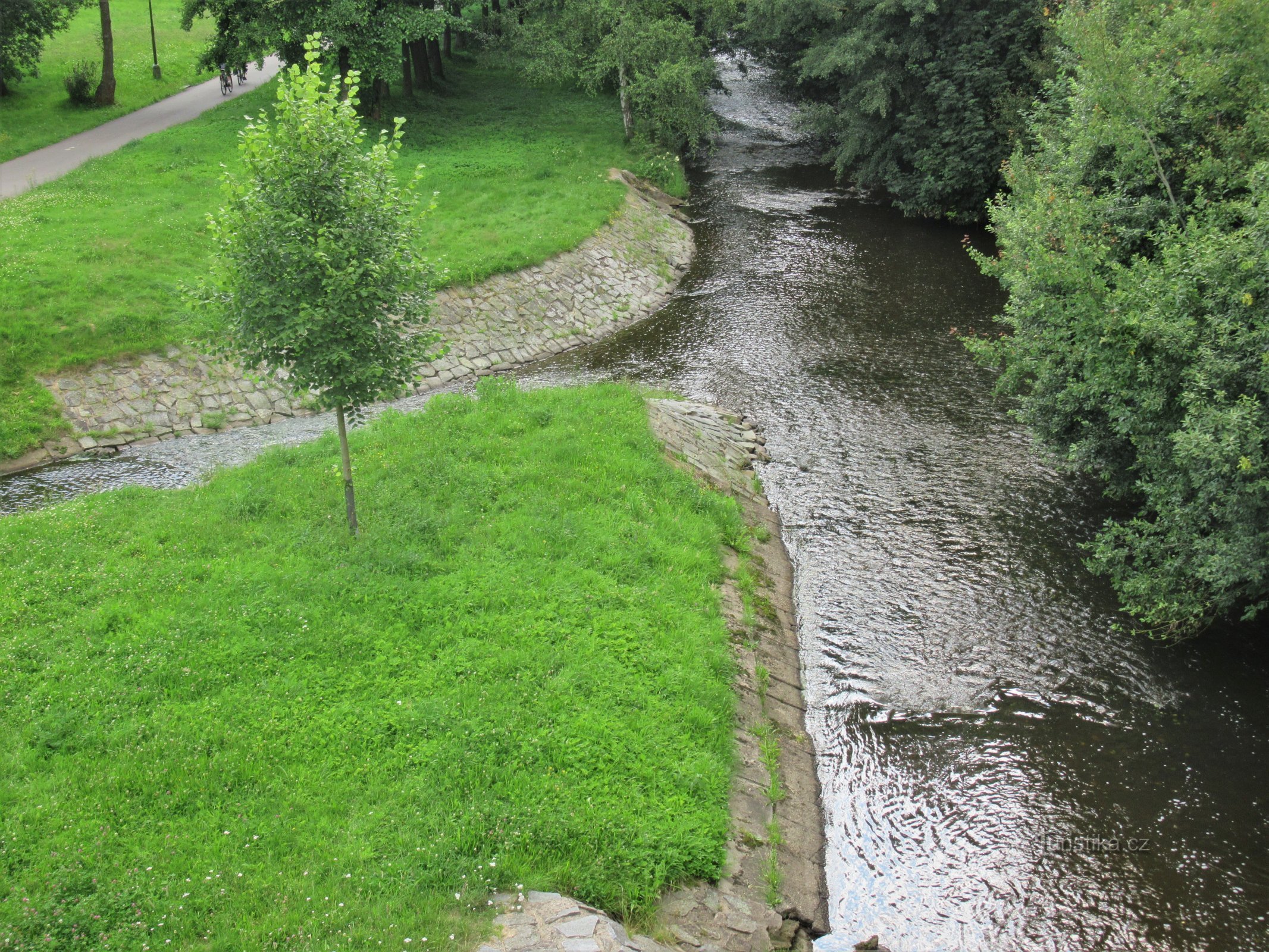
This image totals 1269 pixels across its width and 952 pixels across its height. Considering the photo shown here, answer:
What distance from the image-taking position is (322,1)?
3572cm

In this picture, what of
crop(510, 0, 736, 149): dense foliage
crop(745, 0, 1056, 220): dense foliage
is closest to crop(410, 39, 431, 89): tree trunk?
crop(510, 0, 736, 149): dense foliage

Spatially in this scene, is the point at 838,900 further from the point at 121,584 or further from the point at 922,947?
the point at 121,584

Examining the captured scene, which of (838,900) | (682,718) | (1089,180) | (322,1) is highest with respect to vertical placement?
(322,1)

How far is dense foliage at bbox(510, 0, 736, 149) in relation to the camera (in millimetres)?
41125

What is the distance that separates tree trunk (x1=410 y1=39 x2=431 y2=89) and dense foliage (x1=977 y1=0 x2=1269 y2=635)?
37.9 meters

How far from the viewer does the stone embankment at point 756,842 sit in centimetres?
953

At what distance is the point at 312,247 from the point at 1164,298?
14.5 m

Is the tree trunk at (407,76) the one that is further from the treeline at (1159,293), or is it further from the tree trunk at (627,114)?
the treeline at (1159,293)

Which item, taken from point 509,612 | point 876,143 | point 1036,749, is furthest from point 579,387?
point 876,143

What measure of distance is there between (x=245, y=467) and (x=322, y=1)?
26.1 meters

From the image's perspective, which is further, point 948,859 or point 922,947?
point 948,859

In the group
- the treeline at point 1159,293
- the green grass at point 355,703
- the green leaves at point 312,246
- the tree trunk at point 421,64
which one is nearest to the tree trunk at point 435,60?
the tree trunk at point 421,64

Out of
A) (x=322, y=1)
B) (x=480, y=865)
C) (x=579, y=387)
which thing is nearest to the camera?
(x=480, y=865)

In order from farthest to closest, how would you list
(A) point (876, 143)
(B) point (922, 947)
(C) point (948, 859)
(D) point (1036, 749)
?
1. (A) point (876, 143)
2. (D) point (1036, 749)
3. (C) point (948, 859)
4. (B) point (922, 947)
